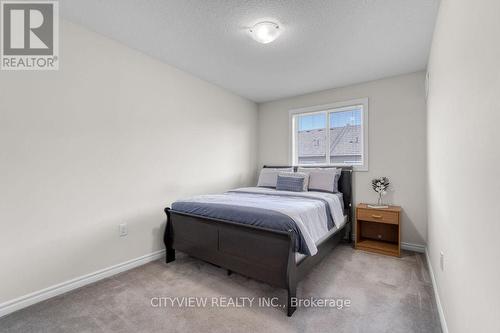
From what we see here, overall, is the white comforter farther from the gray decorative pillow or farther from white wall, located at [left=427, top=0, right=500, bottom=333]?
white wall, located at [left=427, top=0, right=500, bottom=333]

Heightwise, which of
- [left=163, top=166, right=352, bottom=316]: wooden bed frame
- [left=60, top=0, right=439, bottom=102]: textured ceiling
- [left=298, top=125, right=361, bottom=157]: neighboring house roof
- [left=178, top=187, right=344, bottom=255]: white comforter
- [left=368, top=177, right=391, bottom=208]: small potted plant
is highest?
[left=60, top=0, right=439, bottom=102]: textured ceiling

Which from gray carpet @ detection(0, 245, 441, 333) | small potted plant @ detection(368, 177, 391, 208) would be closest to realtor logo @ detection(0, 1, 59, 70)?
gray carpet @ detection(0, 245, 441, 333)

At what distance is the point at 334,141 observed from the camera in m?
3.89

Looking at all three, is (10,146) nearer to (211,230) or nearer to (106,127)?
(106,127)

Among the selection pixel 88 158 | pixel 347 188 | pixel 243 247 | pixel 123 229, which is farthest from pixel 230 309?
pixel 347 188

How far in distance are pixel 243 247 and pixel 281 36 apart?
2116mm

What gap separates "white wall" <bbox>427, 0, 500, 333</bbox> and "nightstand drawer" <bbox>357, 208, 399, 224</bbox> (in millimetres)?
1304

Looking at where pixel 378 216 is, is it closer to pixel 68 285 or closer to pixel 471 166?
pixel 471 166

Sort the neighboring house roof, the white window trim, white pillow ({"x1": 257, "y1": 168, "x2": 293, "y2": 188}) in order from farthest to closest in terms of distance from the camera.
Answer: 1. white pillow ({"x1": 257, "y1": 168, "x2": 293, "y2": 188})
2. the neighboring house roof
3. the white window trim

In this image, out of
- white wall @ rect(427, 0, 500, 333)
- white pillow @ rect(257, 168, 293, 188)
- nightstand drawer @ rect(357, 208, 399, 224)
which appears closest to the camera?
white wall @ rect(427, 0, 500, 333)

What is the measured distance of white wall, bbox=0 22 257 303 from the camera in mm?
1868

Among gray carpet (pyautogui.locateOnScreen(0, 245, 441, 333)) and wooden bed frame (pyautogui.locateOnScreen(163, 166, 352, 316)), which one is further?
wooden bed frame (pyautogui.locateOnScreen(163, 166, 352, 316))

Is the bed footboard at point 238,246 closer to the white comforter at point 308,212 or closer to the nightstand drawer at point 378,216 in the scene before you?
the white comforter at point 308,212

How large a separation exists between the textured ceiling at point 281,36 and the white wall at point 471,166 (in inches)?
25.2
